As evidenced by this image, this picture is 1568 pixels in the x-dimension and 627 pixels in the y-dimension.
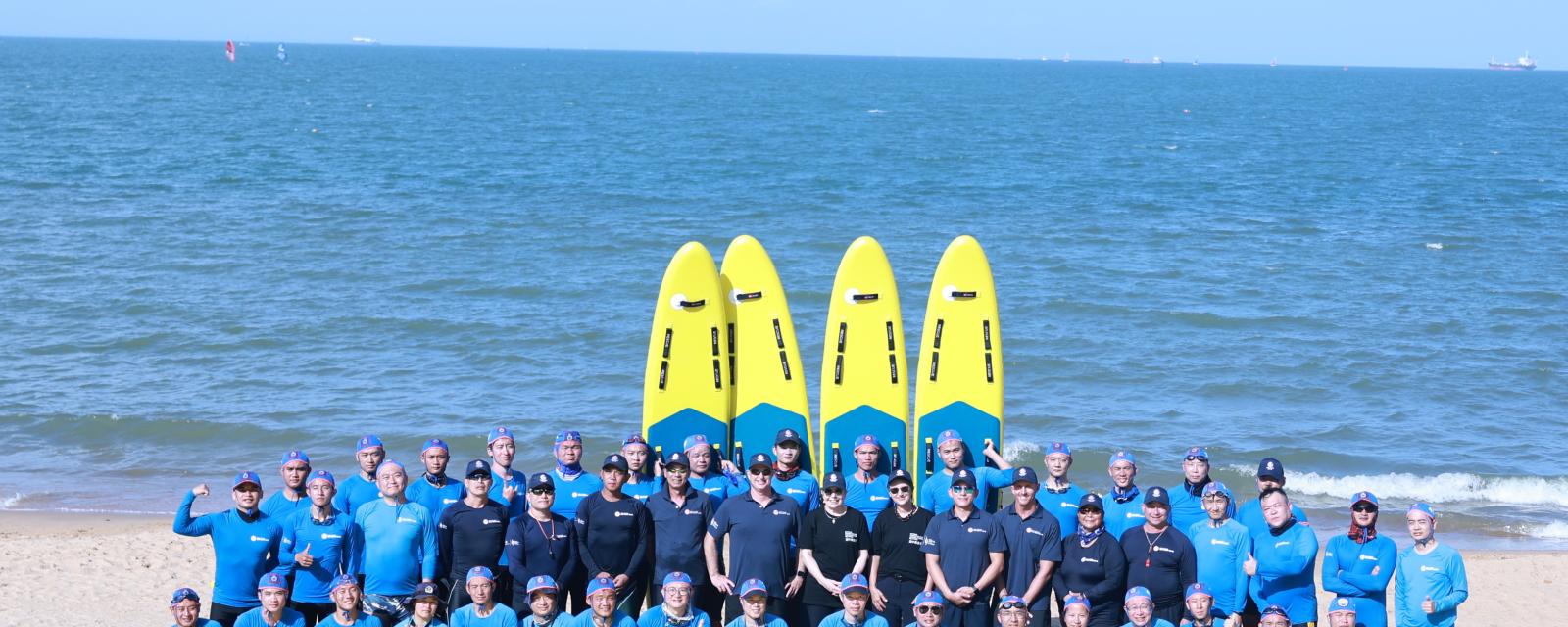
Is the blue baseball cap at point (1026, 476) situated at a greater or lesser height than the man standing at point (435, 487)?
greater

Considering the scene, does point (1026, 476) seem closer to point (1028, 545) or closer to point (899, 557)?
point (1028, 545)

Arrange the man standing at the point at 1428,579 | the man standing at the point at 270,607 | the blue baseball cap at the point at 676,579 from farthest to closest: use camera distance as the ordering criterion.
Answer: the man standing at the point at 1428,579, the man standing at the point at 270,607, the blue baseball cap at the point at 676,579

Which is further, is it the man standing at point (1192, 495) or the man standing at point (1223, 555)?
the man standing at point (1192, 495)

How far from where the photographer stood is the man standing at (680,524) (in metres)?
7.80

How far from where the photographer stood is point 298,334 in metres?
20.5

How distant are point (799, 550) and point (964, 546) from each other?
86 cm

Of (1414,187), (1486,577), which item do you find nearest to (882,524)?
(1486,577)

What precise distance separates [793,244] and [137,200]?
1416cm

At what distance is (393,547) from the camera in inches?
297

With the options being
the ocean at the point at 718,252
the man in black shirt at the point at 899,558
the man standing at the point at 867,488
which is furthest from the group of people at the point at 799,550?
the ocean at the point at 718,252

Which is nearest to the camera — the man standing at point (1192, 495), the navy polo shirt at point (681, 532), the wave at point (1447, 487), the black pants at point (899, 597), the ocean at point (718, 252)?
the black pants at point (899, 597)

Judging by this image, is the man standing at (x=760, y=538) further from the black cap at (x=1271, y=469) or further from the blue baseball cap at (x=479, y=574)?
the black cap at (x=1271, y=469)

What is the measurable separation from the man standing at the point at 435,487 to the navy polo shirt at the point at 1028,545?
282cm

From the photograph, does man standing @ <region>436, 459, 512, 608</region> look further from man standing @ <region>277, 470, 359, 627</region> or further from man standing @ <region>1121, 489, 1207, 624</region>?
man standing @ <region>1121, 489, 1207, 624</region>
